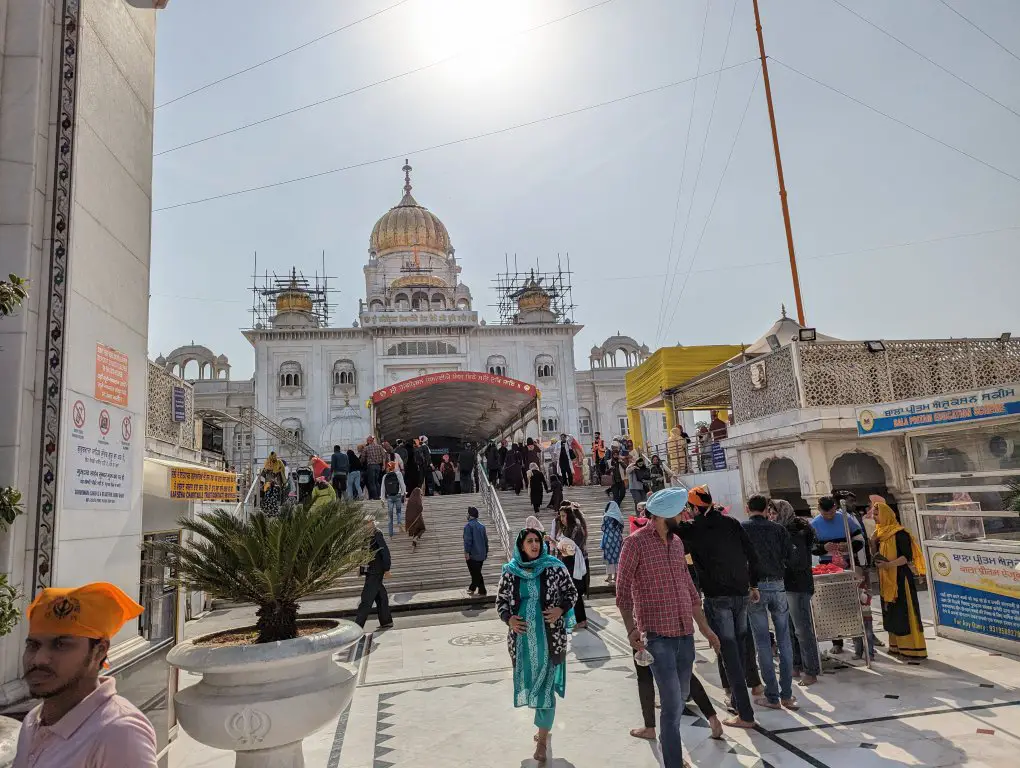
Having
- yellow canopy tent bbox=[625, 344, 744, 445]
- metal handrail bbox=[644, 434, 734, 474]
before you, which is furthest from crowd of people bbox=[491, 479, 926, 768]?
yellow canopy tent bbox=[625, 344, 744, 445]

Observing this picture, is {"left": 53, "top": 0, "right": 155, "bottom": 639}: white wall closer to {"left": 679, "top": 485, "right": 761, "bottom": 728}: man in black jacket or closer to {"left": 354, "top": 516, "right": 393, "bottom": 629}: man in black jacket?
{"left": 354, "top": 516, "right": 393, "bottom": 629}: man in black jacket

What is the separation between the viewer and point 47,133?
4473mm

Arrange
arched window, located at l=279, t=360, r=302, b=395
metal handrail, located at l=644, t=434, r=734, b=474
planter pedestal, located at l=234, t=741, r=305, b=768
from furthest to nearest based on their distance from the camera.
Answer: arched window, located at l=279, t=360, r=302, b=395 < metal handrail, located at l=644, t=434, r=734, b=474 < planter pedestal, located at l=234, t=741, r=305, b=768

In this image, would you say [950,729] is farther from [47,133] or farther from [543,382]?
[543,382]

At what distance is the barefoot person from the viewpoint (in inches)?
162

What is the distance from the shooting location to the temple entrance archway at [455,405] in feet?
62.8

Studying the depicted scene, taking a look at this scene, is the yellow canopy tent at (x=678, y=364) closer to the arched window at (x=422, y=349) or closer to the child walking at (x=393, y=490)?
the child walking at (x=393, y=490)

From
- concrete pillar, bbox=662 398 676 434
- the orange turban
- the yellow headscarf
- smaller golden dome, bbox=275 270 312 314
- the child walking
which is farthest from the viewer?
smaller golden dome, bbox=275 270 312 314

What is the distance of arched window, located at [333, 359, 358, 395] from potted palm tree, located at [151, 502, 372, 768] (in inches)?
1266

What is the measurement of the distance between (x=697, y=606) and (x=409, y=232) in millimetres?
42709

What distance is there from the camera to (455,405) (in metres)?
23.9

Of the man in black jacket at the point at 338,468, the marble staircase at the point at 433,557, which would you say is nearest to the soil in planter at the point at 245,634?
the marble staircase at the point at 433,557

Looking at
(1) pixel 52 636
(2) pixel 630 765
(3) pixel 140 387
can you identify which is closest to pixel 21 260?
(3) pixel 140 387

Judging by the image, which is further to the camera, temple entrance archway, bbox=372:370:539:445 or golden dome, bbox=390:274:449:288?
golden dome, bbox=390:274:449:288
